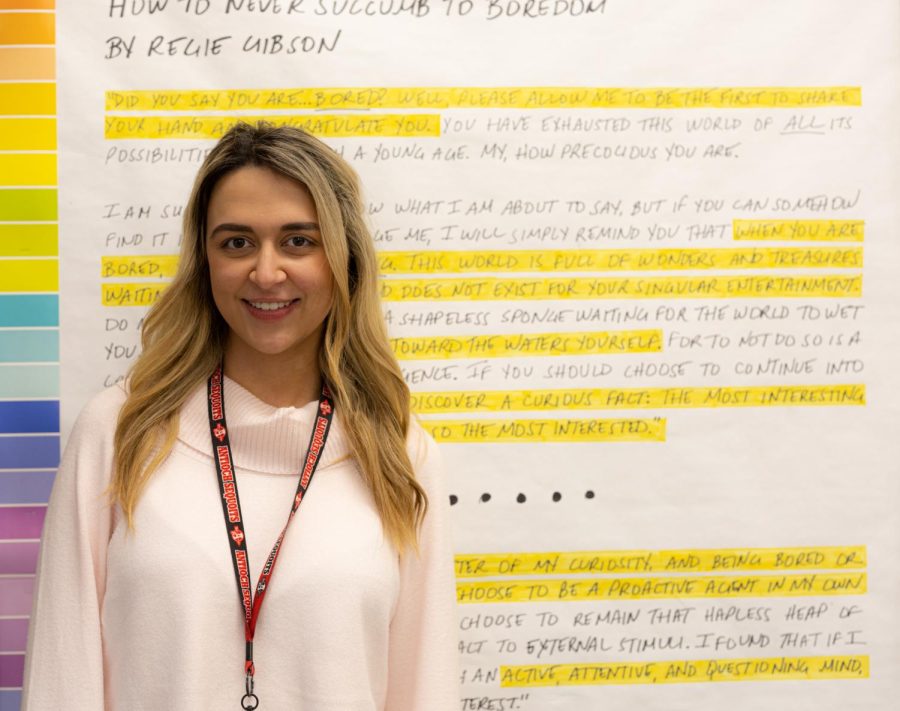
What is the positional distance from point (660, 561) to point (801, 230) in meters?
0.74

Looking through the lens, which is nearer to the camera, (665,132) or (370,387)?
(370,387)

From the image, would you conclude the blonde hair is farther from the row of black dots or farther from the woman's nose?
the row of black dots

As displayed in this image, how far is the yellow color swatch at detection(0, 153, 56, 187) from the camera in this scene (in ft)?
6.05

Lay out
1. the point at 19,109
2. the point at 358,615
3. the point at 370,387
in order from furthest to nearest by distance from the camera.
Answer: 1. the point at 19,109
2. the point at 370,387
3. the point at 358,615

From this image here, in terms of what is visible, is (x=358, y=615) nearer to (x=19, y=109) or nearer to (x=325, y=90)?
(x=325, y=90)

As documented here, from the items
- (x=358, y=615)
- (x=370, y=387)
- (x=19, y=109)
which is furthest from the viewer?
(x=19, y=109)

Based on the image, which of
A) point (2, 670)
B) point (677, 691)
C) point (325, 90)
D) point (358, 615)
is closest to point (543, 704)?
point (677, 691)

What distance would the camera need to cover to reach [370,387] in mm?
1646

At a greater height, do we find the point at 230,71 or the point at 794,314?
the point at 230,71

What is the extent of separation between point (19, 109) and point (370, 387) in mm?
903

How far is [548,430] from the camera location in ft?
6.31

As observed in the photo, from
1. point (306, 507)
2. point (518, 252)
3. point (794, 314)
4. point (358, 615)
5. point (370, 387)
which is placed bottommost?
point (358, 615)

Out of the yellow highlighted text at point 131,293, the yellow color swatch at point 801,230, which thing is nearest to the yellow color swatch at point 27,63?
the yellow highlighted text at point 131,293

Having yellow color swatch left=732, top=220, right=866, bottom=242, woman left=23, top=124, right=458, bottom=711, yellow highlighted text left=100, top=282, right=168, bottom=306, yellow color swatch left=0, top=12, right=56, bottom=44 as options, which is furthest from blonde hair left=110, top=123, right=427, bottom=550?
yellow color swatch left=732, top=220, right=866, bottom=242
